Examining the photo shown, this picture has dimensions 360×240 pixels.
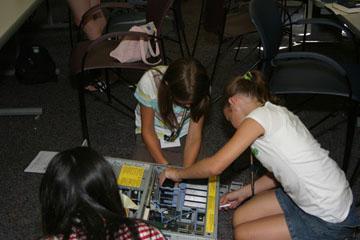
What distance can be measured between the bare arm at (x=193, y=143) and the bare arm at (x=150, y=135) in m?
0.10

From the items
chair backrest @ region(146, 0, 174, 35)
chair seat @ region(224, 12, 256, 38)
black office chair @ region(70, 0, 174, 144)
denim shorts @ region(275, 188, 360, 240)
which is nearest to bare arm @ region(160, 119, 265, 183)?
denim shorts @ region(275, 188, 360, 240)

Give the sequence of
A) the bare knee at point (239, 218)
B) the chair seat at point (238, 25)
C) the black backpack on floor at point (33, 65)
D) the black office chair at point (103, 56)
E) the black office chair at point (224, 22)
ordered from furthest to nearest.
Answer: the black backpack on floor at point (33, 65) < the chair seat at point (238, 25) < the black office chair at point (224, 22) < the black office chair at point (103, 56) < the bare knee at point (239, 218)

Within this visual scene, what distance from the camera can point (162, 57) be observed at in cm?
224

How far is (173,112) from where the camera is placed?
5.85 feet

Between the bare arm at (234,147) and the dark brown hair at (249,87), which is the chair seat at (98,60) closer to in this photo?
the dark brown hair at (249,87)

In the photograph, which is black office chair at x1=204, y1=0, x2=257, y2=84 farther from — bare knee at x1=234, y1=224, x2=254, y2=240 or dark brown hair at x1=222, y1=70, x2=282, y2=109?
bare knee at x1=234, y1=224, x2=254, y2=240

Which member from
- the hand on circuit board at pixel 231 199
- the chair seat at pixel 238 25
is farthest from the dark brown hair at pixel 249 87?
the chair seat at pixel 238 25

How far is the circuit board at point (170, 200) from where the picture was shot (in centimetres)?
143

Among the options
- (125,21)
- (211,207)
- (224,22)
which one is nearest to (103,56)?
(125,21)

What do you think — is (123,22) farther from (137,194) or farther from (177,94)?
(137,194)

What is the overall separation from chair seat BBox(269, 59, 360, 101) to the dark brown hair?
471 millimetres

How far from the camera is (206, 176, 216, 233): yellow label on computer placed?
143 cm

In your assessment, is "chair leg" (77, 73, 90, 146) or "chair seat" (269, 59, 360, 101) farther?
"chair leg" (77, 73, 90, 146)

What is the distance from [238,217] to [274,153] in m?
0.44
